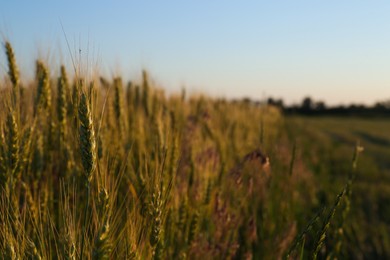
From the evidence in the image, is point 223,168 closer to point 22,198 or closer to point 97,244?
point 22,198

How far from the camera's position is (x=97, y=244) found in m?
1.10

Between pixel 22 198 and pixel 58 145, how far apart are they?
14.0 inches

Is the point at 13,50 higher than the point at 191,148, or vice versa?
the point at 13,50

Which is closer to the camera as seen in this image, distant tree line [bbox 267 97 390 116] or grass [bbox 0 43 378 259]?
grass [bbox 0 43 378 259]

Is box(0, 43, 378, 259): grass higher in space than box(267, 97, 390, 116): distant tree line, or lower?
higher

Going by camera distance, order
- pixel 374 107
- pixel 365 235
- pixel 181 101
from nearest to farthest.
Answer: pixel 365 235
pixel 181 101
pixel 374 107

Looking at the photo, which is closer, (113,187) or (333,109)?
(113,187)

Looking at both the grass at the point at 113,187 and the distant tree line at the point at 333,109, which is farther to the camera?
the distant tree line at the point at 333,109

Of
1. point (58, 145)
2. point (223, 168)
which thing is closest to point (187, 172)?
point (223, 168)

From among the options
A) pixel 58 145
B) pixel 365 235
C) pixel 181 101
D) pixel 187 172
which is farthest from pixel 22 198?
pixel 365 235

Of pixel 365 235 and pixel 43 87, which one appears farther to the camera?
pixel 365 235

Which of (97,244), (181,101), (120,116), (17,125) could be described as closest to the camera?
(97,244)

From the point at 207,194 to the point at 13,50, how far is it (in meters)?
1.27

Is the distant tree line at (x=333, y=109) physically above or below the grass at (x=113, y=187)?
below
